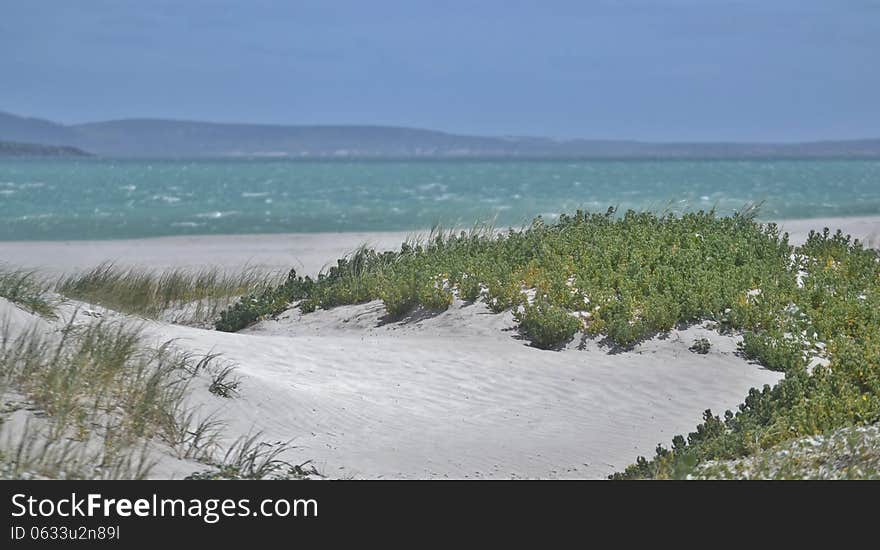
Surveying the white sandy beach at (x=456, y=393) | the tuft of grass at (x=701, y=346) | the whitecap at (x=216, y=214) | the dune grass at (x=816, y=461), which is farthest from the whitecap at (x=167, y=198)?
the dune grass at (x=816, y=461)

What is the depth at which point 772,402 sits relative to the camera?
8.27 metres

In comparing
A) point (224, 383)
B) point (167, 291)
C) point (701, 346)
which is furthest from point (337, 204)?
point (224, 383)

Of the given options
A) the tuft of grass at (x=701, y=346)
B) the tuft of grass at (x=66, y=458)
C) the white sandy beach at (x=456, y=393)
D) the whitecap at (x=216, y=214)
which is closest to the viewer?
the tuft of grass at (x=66, y=458)

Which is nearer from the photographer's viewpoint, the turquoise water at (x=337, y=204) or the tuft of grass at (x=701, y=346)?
the tuft of grass at (x=701, y=346)

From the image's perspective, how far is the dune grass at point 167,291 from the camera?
13.1 metres

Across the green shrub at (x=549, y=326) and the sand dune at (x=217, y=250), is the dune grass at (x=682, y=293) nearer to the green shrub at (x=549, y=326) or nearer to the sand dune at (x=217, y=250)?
the green shrub at (x=549, y=326)

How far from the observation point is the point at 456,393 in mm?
9695

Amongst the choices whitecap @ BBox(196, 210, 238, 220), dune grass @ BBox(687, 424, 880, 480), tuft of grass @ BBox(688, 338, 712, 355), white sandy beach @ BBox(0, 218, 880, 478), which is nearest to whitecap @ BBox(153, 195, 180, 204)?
whitecap @ BBox(196, 210, 238, 220)

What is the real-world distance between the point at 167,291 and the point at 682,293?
7.41 m

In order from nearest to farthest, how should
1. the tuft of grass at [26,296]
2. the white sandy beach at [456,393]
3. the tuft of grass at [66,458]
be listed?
the tuft of grass at [66,458]
the white sandy beach at [456,393]
the tuft of grass at [26,296]

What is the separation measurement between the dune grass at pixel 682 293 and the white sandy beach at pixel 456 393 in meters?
0.28

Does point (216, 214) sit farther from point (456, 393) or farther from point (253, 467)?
point (253, 467)

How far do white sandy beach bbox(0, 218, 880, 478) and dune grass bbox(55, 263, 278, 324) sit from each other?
154cm

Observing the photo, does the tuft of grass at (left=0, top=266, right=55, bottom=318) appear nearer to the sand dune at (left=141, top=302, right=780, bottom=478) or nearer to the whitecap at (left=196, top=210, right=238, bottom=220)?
the sand dune at (left=141, top=302, right=780, bottom=478)
